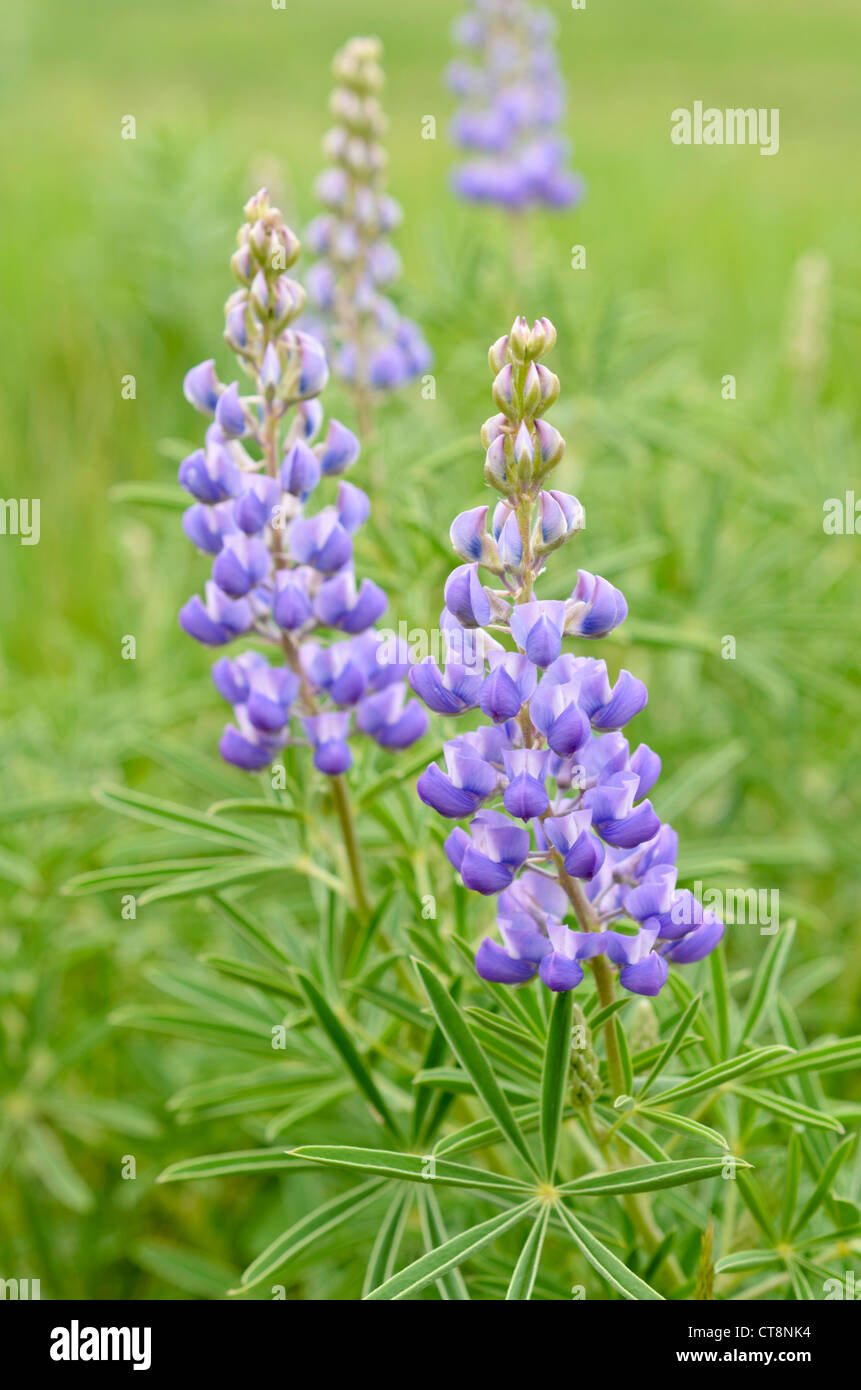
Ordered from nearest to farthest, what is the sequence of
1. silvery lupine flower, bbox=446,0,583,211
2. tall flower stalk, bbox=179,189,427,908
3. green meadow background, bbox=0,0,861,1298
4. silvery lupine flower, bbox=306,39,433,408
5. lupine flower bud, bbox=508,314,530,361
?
1. lupine flower bud, bbox=508,314,530,361
2. tall flower stalk, bbox=179,189,427,908
3. green meadow background, bbox=0,0,861,1298
4. silvery lupine flower, bbox=306,39,433,408
5. silvery lupine flower, bbox=446,0,583,211

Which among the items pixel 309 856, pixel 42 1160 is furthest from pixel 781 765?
pixel 42 1160

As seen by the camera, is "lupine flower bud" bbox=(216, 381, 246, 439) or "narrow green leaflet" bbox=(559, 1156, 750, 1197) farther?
"lupine flower bud" bbox=(216, 381, 246, 439)

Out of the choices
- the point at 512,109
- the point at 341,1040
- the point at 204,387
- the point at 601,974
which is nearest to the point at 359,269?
the point at 204,387

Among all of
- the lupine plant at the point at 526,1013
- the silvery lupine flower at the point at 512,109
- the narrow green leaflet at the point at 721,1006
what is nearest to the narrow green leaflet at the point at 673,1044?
the lupine plant at the point at 526,1013

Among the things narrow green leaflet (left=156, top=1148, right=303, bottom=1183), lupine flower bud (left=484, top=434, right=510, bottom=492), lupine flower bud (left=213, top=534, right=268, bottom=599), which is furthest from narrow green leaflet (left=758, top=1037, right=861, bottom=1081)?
lupine flower bud (left=213, top=534, right=268, bottom=599)

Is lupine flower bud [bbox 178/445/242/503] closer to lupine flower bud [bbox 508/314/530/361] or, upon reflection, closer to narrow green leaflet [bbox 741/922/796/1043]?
lupine flower bud [bbox 508/314/530/361]

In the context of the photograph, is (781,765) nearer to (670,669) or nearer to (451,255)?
(670,669)
